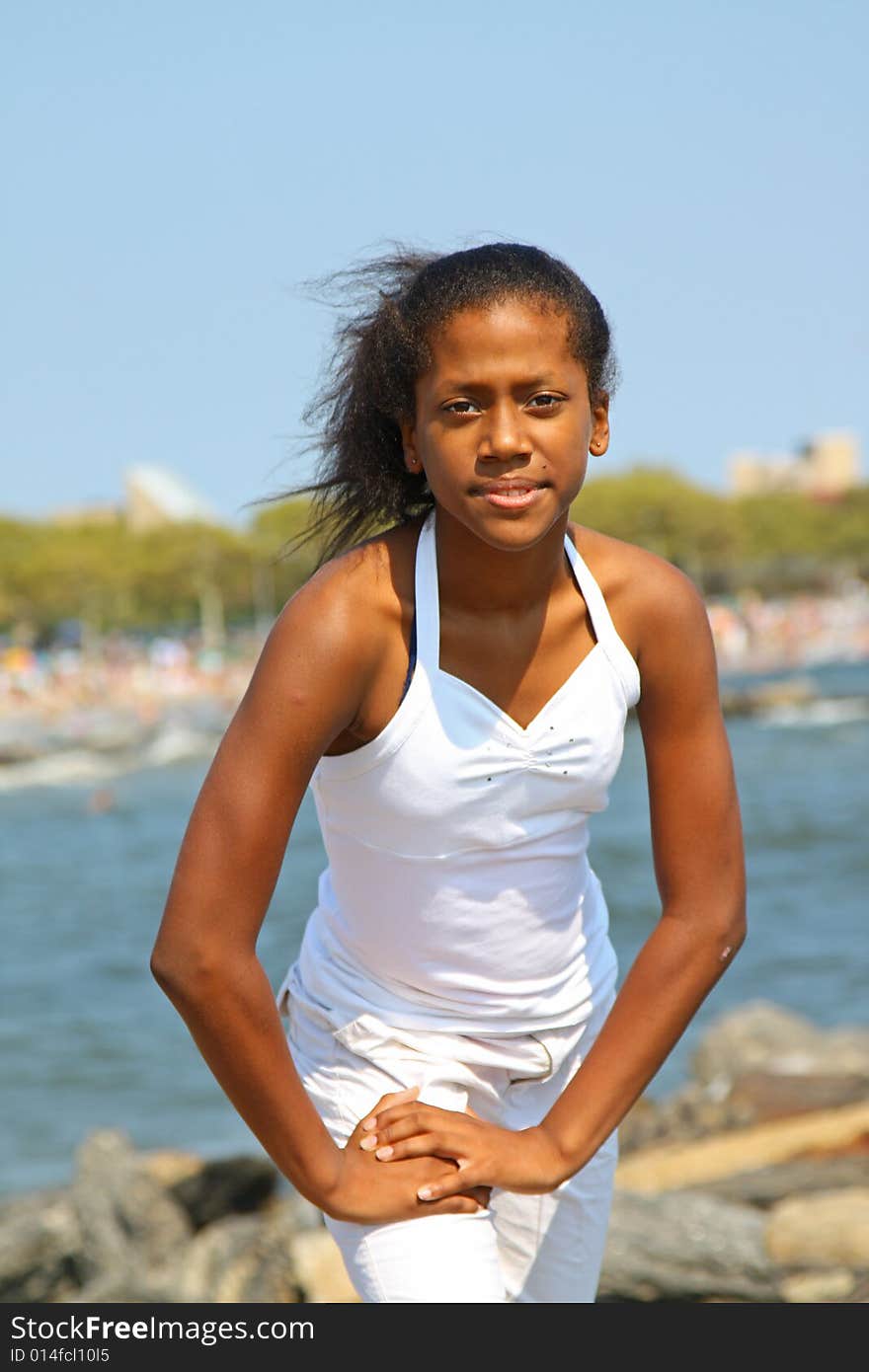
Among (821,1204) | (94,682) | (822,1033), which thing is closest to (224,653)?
(94,682)

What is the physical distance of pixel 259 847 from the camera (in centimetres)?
235

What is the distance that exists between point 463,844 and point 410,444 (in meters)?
0.60

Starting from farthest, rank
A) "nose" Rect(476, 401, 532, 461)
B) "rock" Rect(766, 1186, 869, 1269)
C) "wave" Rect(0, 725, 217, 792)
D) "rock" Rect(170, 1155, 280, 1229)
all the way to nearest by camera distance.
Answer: "wave" Rect(0, 725, 217, 792)
"rock" Rect(170, 1155, 280, 1229)
"rock" Rect(766, 1186, 869, 1269)
"nose" Rect(476, 401, 532, 461)

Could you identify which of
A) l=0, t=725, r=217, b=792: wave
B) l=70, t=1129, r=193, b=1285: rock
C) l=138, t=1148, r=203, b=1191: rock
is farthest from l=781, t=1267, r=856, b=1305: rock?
l=0, t=725, r=217, b=792: wave

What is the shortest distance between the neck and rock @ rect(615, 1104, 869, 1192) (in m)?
5.64

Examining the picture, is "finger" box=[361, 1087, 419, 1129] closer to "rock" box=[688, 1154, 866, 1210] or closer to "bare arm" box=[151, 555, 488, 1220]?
"bare arm" box=[151, 555, 488, 1220]

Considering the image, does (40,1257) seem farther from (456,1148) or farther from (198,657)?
(198,657)

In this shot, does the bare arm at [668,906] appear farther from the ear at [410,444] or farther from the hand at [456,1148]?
the ear at [410,444]

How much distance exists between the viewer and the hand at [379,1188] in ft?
7.93

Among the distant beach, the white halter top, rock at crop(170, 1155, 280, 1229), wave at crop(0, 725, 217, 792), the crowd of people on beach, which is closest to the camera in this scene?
the white halter top

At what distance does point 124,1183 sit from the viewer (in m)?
7.54

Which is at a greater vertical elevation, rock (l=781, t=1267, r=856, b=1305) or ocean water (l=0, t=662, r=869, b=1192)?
rock (l=781, t=1267, r=856, b=1305)

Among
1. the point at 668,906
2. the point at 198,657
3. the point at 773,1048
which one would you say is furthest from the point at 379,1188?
the point at 198,657

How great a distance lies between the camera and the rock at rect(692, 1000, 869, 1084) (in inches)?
405
